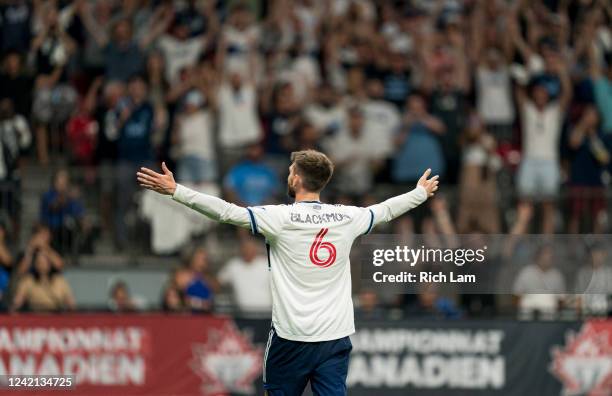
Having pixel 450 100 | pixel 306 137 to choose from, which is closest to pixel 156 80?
pixel 306 137

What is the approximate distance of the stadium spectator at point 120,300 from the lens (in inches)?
684

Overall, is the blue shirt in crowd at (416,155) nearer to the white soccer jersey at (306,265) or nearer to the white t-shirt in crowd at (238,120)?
the white t-shirt in crowd at (238,120)

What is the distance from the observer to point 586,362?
16.6 meters

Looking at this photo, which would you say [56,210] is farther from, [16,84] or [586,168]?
[586,168]

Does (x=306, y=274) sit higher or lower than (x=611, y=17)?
lower

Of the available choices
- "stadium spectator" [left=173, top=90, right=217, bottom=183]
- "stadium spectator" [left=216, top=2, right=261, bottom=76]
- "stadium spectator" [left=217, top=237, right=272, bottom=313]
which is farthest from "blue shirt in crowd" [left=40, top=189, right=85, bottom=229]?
"stadium spectator" [left=216, top=2, right=261, bottom=76]

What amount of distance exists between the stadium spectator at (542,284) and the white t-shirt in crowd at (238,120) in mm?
4621

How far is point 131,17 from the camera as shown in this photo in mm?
21328

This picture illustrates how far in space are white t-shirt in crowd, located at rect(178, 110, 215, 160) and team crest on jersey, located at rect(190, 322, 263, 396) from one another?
3.18m

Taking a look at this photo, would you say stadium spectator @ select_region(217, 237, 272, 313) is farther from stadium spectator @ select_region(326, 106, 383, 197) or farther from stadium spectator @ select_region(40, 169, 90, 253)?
stadium spectator @ select_region(40, 169, 90, 253)

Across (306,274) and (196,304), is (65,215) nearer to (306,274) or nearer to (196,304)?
(196,304)

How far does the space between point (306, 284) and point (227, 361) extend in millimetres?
7986

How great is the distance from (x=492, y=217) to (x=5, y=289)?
610cm

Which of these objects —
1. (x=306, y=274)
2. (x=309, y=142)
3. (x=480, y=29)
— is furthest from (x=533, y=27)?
(x=306, y=274)
